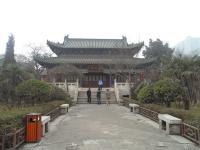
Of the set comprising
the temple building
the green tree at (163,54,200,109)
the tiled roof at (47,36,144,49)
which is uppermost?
the tiled roof at (47,36,144,49)

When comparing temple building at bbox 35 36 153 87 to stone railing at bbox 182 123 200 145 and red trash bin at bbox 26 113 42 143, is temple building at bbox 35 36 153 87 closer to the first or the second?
stone railing at bbox 182 123 200 145

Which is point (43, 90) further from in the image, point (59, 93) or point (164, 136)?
point (164, 136)

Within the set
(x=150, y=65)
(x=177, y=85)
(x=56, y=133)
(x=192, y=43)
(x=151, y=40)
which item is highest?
(x=192, y=43)

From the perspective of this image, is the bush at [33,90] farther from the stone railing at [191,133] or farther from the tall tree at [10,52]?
the tall tree at [10,52]

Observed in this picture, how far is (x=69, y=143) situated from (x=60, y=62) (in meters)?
26.3

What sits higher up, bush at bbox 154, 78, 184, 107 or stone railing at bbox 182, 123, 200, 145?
bush at bbox 154, 78, 184, 107

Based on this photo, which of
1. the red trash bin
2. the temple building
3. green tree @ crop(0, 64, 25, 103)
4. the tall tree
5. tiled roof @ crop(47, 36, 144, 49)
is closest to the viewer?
the red trash bin

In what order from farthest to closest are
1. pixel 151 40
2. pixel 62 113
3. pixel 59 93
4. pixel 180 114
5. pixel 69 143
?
pixel 151 40 → pixel 59 93 → pixel 62 113 → pixel 180 114 → pixel 69 143

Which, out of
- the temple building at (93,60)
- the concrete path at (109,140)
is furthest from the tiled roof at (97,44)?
the concrete path at (109,140)

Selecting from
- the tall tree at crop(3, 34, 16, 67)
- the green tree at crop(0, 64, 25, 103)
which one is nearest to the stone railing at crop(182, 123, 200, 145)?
the green tree at crop(0, 64, 25, 103)

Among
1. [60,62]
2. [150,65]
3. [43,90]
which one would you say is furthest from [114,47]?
[43,90]

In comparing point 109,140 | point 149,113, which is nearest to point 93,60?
point 149,113

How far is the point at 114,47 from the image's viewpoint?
36.2m

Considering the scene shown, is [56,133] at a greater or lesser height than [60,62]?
lesser
